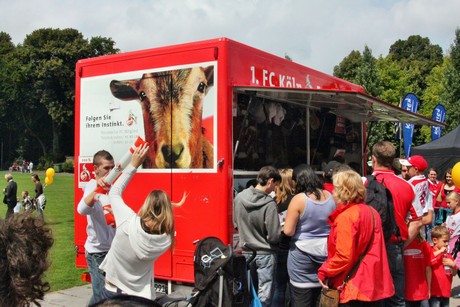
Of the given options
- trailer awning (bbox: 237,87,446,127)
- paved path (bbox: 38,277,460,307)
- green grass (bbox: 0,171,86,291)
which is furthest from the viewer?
paved path (bbox: 38,277,460,307)

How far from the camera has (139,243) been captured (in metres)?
3.58

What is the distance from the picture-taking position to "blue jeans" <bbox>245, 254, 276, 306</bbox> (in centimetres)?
494

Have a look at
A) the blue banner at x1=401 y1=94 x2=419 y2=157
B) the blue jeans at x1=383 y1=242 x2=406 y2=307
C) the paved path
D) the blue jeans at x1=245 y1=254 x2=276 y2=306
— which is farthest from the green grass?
the blue banner at x1=401 y1=94 x2=419 y2=157

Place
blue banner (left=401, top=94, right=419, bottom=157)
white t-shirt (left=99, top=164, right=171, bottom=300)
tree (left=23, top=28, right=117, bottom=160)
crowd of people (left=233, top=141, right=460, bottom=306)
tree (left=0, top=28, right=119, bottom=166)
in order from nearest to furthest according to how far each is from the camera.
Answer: white t-shirt (left=99, top=164, right=171, bottom=300), crowd of people (left=233, top=141, right=460, bottom=306), blue banner (left=401, top=94, right=419, bottom=157), tree (left=23, top=28, right=117, bottom=160), tree (left=0, top=28, right=119, bottom=166)

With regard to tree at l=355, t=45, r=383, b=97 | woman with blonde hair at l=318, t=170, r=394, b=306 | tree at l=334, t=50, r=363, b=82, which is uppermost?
A: tree at l=334, t=50, r=363, b=82

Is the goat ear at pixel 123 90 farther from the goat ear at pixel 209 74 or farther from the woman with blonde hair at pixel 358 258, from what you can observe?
the woman with blonde hair at pixel 358 258

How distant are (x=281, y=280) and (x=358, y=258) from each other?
1739 mm

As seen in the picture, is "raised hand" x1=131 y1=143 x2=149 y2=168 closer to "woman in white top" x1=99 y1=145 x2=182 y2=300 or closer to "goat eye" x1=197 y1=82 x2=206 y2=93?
"woman in white top" x1=99 y1=145 x2=182 y2=300

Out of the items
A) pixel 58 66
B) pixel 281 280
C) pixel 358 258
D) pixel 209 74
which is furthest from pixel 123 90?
pixel 58 66

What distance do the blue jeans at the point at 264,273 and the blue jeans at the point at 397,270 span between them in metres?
1.15

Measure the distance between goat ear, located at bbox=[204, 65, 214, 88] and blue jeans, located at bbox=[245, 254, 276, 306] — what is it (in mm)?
1794

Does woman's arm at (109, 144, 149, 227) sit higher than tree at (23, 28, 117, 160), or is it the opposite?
tree at (23, 28, 117, 160)

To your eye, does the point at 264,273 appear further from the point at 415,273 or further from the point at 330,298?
the point at 415,273

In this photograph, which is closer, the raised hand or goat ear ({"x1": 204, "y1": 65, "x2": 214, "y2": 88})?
the raised hand
